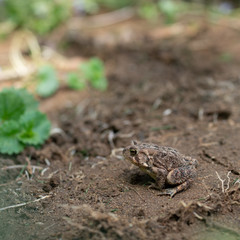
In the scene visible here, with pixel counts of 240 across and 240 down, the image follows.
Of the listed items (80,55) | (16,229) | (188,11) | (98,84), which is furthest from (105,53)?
(16,229)

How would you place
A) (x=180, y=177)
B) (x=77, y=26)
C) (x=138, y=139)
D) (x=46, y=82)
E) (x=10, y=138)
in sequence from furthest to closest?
(x=77, y=26), (x=46, y=82), (x=138, y=139), (x=10, y=138), (x=180, y=177)

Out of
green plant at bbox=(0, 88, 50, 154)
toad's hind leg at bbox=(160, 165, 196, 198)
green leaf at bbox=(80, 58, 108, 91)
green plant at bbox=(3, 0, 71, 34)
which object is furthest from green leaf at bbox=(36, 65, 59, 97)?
toad's hind leg at bbox=(160, 165, 196, 198)

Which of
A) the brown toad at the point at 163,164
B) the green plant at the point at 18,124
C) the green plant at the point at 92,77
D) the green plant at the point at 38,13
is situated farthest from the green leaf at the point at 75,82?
the brown toad at the point at 163,164

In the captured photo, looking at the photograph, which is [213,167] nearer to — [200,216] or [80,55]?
[200,216]

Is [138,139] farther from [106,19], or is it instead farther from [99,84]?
[106,19]

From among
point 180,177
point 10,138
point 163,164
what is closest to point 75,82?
point 10,138

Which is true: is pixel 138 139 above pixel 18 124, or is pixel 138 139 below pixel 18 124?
below
